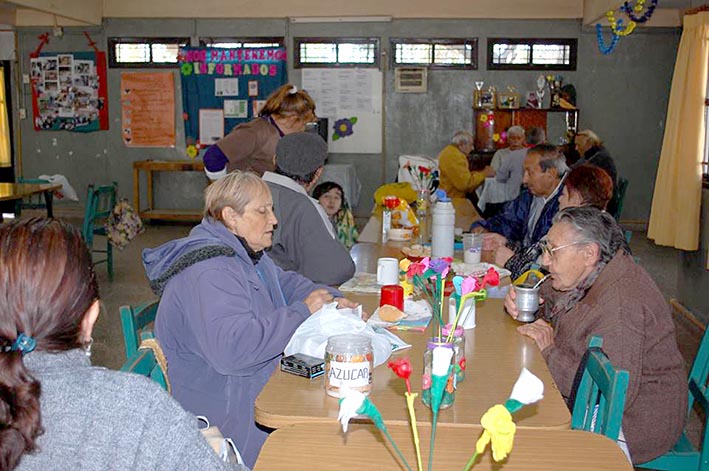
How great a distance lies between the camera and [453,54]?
966 cm

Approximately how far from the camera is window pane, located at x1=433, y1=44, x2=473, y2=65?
9.64m

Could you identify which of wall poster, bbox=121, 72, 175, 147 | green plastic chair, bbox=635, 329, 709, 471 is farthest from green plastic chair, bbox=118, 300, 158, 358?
wall poster, bbox=121, 72, 175, 147

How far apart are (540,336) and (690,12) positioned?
4.50m

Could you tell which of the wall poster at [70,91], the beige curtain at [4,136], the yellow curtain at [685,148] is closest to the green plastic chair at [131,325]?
the yellow curtain at [685,148]

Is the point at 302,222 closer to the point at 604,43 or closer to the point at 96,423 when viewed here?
the point at 96,423

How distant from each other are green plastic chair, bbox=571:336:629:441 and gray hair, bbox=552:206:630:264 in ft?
1.78

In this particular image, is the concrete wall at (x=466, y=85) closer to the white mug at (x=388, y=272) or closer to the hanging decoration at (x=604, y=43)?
the hanging decoration at (x=604, y=43)

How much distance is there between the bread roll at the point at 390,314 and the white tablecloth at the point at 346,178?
657 centimetres

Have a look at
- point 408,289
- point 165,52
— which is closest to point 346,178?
point 165,52

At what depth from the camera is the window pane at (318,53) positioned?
9.74 m

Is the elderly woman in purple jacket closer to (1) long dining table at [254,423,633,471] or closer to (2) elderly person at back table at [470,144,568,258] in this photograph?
(1) long dining table at [254,423,633,471]

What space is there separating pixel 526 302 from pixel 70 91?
8.88 metres

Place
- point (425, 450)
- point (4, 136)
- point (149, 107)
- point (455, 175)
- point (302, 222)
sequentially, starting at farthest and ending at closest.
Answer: point (4, 136) → point (149, 107) → point (455, 175) → point (302, 222) → point (425, 450)

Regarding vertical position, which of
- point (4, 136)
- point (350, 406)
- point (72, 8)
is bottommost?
point (350, 406)
